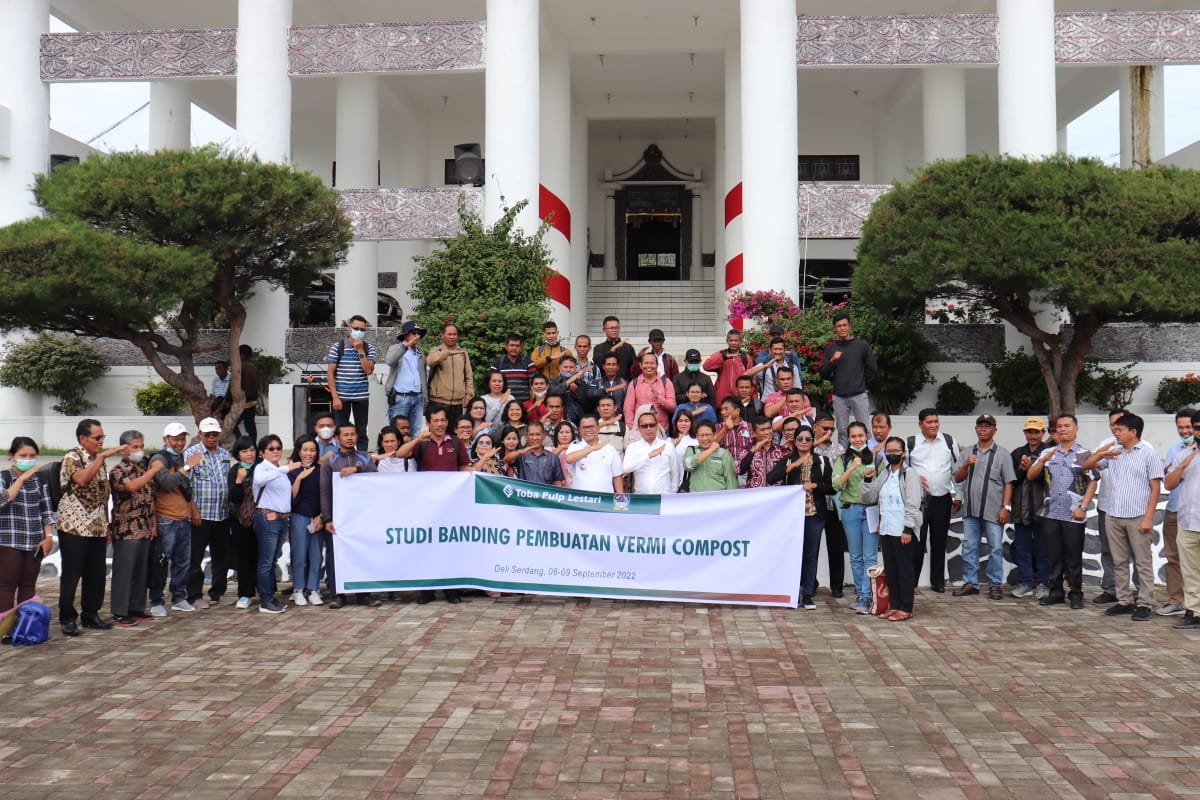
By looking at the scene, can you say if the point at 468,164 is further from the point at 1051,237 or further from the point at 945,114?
the point at 945,114

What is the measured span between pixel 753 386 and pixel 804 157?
17798 mm

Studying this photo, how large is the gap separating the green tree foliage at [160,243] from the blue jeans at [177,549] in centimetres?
715

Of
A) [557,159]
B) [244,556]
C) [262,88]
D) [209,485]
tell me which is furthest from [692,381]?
[557,159]

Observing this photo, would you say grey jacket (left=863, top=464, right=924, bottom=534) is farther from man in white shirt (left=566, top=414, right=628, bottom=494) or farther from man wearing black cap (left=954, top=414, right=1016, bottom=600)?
man in white shirt (left=566, top=414, right=628, bottom=494)

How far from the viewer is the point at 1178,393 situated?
18234 millimetres

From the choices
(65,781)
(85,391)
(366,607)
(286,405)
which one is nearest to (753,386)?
(366,607)

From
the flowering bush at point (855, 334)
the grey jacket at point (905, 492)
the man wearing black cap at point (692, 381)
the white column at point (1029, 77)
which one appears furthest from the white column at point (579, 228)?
the grey jacket at point (905, 492)

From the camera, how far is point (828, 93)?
2703cm

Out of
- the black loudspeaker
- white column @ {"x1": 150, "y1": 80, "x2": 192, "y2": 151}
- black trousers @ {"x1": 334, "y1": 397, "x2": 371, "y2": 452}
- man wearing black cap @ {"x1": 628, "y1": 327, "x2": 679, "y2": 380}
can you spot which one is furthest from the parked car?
man wearing black cap @ {"x1": 628, "y1": 327, "x2": 679, "y2": 380}

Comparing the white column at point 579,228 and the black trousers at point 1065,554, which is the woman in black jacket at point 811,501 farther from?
the white column at point 579,228

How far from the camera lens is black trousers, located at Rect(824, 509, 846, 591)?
955 cm

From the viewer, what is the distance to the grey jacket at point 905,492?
29.3ft

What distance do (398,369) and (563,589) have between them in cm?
423

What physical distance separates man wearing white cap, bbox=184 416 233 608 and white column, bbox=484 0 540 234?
10339mm
